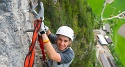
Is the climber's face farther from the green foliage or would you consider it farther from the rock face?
the green foliage

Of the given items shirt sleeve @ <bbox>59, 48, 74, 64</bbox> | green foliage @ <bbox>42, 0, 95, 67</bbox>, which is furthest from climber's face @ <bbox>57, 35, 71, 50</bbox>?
green foliage @ <bbox>42, 0, 95, 67</bbox>

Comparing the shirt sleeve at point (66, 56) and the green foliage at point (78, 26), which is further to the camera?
the green foliage at point (78, 26)

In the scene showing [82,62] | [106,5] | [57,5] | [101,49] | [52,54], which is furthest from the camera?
[106,5]

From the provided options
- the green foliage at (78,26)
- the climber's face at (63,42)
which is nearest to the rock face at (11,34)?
the climber's face at (63,42)

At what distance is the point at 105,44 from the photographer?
48.7m

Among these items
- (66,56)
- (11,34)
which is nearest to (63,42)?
(66,56)

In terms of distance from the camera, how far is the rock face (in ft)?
16.0

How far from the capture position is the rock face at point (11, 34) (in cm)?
487

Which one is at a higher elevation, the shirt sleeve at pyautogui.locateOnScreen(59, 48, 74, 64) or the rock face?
the rock face

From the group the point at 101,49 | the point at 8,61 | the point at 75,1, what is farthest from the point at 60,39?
the point at 101,49

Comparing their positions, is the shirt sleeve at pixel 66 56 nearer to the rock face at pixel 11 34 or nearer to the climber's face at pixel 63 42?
the climber's face at pixel 63 42

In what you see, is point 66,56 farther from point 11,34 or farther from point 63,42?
point 11,34

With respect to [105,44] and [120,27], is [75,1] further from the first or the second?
[120,27]

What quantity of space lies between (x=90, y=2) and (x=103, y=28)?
33.1 ft
